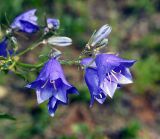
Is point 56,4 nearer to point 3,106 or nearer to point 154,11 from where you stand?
point 154,11

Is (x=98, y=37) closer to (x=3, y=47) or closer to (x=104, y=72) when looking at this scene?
(x=104, y=72)

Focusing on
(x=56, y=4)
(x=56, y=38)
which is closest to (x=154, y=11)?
(x=56, y=4)

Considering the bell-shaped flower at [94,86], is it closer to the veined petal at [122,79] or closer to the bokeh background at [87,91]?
the veined petal at [122,79]

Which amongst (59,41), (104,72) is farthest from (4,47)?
(104,72)

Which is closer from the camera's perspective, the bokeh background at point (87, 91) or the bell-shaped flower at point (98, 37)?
the bell-shaped flower at point (98, 37)

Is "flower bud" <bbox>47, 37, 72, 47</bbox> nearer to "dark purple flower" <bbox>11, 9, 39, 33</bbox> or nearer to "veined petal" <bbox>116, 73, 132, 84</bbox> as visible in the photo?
"dark purple flower" <bbox>11, 9, 39, 33</bbox>

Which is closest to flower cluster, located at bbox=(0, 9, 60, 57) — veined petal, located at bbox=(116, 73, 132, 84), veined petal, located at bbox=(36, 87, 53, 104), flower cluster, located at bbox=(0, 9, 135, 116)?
flower cluster, located at bbox=(0, 9, 135, 116)

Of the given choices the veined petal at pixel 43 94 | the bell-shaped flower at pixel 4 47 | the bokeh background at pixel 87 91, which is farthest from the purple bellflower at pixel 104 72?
the bokeh background at pixel 87 91
